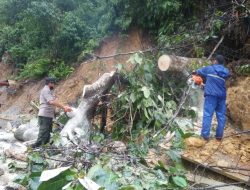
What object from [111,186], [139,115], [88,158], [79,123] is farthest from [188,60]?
A: [111,186]

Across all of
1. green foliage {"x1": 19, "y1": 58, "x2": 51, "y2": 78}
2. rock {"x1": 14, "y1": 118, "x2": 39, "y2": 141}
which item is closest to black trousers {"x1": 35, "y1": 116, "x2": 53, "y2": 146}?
rock {"x1": 14, "y1": 118, "x2": 39, "y2": 141}

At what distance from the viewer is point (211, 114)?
5.99 meters

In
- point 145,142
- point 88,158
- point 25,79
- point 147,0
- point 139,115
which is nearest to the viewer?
point 88,158

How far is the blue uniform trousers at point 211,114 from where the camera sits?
5977mm

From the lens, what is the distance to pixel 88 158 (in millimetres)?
4539

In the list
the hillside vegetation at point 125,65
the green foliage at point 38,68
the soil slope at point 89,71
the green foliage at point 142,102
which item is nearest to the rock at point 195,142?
the hillside vegetation at point 125,65

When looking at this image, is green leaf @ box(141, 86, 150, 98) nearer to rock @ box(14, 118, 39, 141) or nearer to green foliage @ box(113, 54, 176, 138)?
green foliage @ box(113, 54, 176, 138)

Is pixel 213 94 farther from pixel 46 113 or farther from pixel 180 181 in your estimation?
pixel 46 113

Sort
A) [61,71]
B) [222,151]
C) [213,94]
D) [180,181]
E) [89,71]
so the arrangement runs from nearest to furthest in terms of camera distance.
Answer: [180,181] → [222,151] → [213,94] → [89,71] → [61,71]

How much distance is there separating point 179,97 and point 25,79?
9.27m

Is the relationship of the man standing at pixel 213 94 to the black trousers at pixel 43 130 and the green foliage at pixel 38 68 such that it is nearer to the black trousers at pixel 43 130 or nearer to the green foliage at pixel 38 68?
the black trousers at pixel 43 130

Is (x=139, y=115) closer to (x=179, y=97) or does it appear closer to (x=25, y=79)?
(x=179, y=97)

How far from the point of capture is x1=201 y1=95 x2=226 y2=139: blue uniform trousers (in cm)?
598

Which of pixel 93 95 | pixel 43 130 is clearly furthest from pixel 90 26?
pixel 43 130
